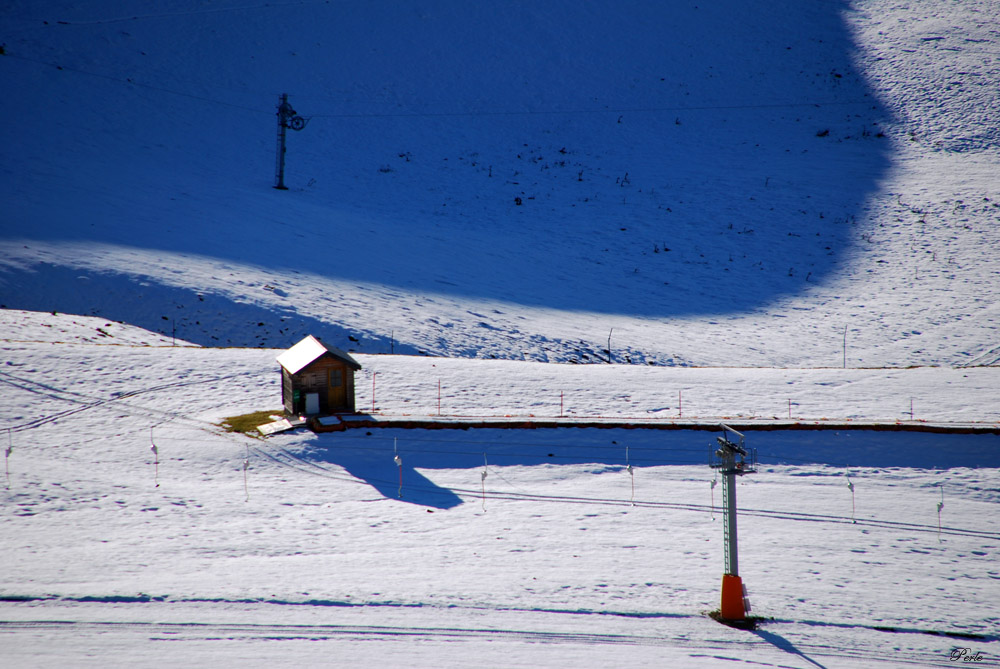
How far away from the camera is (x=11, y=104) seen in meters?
42.3

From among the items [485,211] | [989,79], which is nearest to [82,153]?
[485,211]

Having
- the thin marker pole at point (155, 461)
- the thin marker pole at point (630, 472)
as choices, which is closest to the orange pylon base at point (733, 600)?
the thin marker pole at point (630, 472)

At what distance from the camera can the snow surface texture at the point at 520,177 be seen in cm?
2714

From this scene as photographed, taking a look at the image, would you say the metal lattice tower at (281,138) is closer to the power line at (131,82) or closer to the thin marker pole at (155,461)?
the power line at (131,82)

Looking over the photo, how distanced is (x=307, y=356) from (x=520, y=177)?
27825 millimetres

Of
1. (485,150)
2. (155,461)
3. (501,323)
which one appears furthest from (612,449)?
(485,150)

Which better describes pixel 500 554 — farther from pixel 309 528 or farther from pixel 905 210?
pixel 905 210

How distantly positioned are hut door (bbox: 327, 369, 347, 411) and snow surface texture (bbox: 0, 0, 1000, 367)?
5.60 meters

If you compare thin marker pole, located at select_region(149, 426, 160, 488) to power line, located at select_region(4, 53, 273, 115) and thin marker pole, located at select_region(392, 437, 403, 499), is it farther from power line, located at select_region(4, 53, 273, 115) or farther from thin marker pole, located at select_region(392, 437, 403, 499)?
power line, located at select_region(4, 53, 273, 115)

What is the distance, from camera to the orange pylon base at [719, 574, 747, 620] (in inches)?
452

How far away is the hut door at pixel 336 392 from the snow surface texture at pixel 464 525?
125cm

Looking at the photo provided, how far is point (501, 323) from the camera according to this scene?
1071 inches
